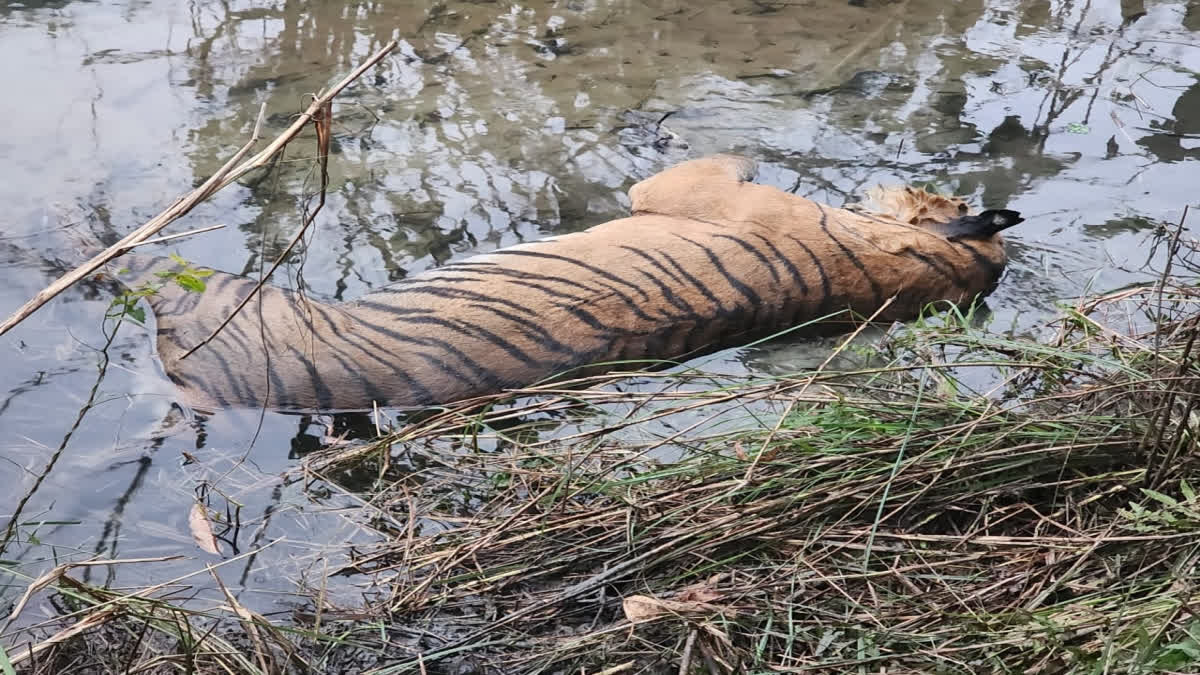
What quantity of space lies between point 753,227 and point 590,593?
194 cm

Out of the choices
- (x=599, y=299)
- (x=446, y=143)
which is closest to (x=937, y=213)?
(x=599, y=299)

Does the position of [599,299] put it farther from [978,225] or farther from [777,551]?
[978,225]

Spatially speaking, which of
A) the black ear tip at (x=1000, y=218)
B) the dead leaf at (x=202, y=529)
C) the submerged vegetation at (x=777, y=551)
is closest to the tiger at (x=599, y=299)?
the black ear tip at (x=1000, y=218)

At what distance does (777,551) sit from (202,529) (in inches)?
68.9

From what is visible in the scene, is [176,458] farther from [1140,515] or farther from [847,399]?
[1140,515]

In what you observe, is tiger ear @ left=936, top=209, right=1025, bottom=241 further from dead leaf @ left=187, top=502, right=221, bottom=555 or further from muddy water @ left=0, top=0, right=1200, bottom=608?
dead leaf @ left=187, top=502, right=221, bottom=555

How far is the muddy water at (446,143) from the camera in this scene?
3.54 meters

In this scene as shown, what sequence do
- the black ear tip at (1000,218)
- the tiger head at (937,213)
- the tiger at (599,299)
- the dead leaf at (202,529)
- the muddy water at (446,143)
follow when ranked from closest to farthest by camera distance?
1. the dead leaf at (202,529)
2. the muddy water at (446,143)
3. the tiger at (599,299)
4. the black ear tip at (1000,218)
5. the tiger head at (937,213)

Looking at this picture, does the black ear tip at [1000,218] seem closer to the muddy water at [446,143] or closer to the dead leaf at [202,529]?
the muddy water at [446,143]

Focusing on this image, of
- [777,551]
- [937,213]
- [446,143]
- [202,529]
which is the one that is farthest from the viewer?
[446,143]

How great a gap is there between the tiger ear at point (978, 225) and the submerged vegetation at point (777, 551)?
38.6 inches

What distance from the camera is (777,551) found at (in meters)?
2.84

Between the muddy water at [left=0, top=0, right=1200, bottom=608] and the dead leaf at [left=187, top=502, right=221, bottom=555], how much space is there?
0.15 feet

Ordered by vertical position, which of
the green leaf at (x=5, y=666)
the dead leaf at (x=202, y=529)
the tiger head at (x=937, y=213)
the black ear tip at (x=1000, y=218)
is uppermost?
the black ear tip at (x=1000, y=218)
